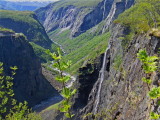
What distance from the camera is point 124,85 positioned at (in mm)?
64562

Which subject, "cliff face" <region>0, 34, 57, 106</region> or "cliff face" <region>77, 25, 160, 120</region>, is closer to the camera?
"cliff face" <region>77, 25, 160, 120</region>

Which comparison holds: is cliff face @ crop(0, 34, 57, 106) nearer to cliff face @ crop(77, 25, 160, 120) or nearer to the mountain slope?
the mountain slope

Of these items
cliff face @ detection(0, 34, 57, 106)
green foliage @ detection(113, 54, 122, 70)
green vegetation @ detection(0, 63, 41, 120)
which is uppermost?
green vegetation @ detection(0, 63, 41, 120)

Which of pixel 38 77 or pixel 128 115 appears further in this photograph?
pixel 38 77

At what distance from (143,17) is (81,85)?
42711 mm

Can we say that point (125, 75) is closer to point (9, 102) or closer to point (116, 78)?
point (116, 78)

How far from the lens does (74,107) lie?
359ft

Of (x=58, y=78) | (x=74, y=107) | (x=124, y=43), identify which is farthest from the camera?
(x=74, y=107)

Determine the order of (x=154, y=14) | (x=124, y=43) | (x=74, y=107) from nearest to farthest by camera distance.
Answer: (x=154, y=14) < (x=124, y=43) < (x=74, y=107)

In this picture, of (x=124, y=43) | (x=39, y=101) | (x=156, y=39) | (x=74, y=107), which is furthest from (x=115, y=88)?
(x=39, y=101)

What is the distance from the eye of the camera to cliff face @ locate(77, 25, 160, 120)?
45.7 m

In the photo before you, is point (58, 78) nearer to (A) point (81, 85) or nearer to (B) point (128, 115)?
(B) point (128, 115)

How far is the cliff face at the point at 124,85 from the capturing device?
4565 centimetres

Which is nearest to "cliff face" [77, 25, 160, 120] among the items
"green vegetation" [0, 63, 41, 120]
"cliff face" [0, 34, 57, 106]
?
"green vegetation" [0, 63, 41, 120]
